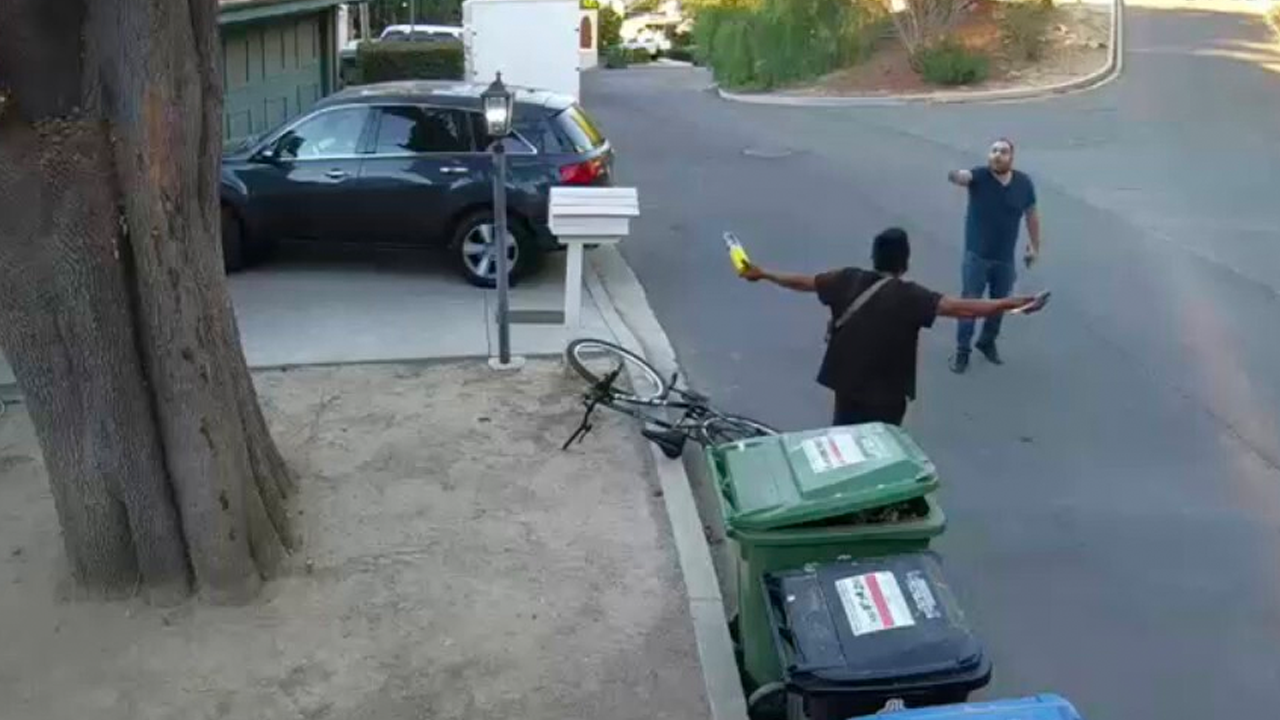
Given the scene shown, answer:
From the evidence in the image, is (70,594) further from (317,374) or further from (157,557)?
(317,374)

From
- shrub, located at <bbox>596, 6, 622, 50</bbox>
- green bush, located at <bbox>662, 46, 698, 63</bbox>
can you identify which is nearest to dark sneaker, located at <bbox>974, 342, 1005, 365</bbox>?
shrub, located at <bbox>596, 6, 622, 50</bbox>

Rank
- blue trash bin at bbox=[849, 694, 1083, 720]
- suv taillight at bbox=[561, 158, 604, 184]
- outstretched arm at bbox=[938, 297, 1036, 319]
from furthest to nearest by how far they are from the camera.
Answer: suv taillight at bbox=[561, 158, 604, 184], outstretched arm at bbox=[938, 297, 1036, 319], blue trash bin at bbox=[849, 694, 1083, 720]

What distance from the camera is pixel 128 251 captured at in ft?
19.8

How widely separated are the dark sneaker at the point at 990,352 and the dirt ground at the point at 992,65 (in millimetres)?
21604

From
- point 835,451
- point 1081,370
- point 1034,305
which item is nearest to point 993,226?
point 1081,370

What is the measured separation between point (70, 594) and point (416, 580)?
4.96 feet

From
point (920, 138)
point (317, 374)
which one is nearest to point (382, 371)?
point (317, 374)

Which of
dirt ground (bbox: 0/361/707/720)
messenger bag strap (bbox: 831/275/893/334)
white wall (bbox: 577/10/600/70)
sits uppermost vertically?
messenger bag strap (bbox: 831/275/893/334)

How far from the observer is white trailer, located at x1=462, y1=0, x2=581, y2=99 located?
24.1 meters

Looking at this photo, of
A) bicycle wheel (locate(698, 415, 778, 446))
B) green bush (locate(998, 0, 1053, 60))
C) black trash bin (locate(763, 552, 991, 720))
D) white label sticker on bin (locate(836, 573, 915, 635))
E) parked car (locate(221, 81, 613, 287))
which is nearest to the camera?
black trash bin (locate(763, 552, 991, 720))

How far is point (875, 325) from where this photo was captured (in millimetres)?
6715

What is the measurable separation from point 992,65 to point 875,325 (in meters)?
27.8

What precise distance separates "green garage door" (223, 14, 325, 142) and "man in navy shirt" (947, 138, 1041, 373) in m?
9.98

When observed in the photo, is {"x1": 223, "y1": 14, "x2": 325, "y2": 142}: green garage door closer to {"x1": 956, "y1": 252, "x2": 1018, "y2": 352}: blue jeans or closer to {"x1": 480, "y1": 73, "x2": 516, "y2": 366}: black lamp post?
{"x1": 480, "y1": 73, "x2": 516, "y2": 366}: black lamp post
